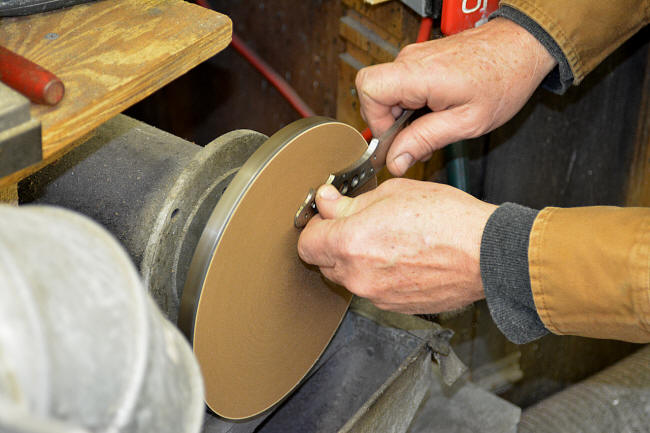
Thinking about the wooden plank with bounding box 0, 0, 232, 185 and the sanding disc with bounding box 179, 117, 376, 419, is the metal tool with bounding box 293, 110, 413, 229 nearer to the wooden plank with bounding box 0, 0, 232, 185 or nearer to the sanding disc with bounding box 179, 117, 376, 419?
the sanding disc with bounding box 179, 117, 376, 419

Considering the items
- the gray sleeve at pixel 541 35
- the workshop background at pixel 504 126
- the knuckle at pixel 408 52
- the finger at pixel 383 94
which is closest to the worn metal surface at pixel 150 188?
the finger at pixel 383 94

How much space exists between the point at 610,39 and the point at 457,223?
0.64 meters

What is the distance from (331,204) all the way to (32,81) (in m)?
0.47

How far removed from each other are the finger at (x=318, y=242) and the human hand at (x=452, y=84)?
9.3 inches

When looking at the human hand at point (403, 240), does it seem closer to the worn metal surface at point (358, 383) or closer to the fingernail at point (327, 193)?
the fingernail at point (327, 193)

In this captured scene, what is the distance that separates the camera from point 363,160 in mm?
1157

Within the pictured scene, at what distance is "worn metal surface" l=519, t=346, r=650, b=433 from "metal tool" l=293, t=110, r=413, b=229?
689 mm

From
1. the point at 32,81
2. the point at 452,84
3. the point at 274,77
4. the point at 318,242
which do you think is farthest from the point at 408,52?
the point at 274,77

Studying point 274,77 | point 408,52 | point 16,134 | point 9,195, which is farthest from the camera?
point 274,77

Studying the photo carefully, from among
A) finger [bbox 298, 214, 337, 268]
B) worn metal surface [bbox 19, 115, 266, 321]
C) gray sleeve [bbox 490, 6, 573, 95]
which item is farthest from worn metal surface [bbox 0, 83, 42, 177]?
gray sleeve [bbox 490, 6, 573, 95]

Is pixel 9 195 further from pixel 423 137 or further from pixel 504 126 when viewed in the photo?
pixel 504 126

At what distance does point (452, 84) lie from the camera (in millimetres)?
1249

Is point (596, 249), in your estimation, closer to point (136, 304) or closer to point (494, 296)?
point (494, 296)

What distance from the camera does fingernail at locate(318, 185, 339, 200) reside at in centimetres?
107
